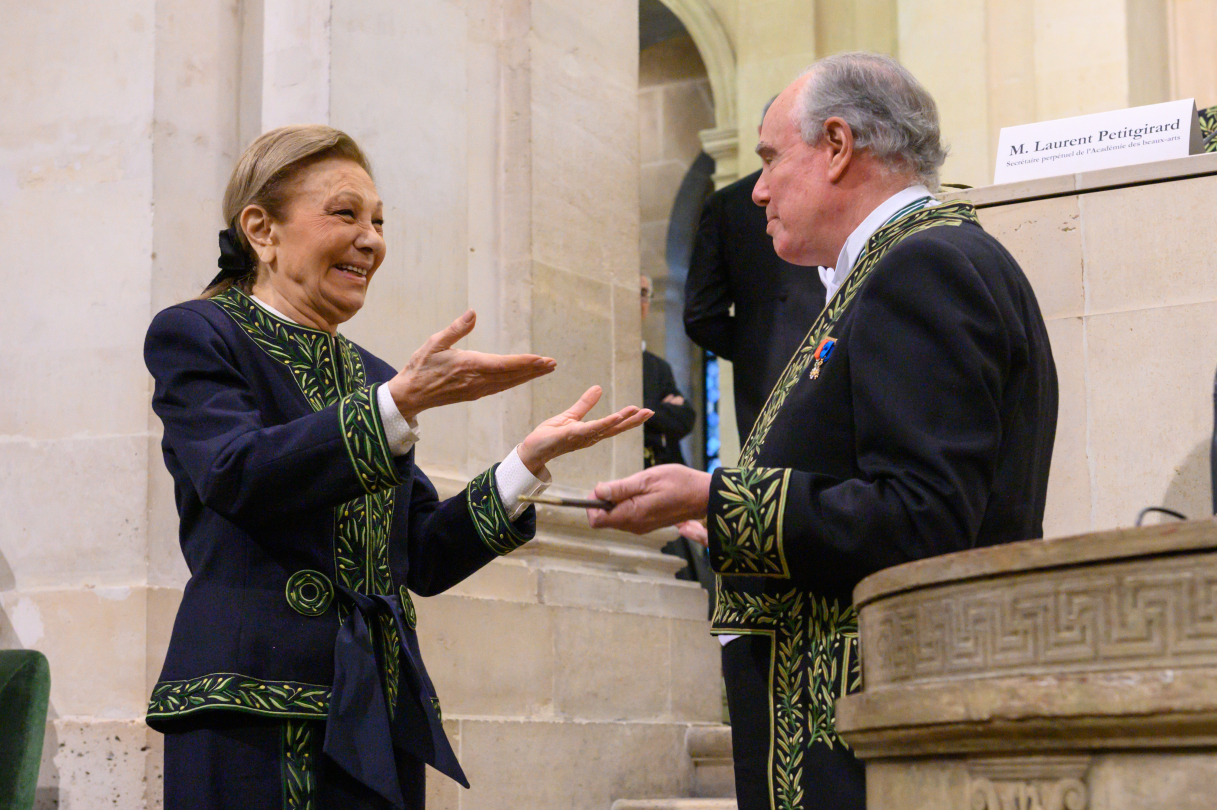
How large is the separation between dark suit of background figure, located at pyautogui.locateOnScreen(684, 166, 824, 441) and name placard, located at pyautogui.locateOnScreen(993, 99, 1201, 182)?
33.2 inches

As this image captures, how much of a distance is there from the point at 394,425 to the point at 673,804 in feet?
8.42

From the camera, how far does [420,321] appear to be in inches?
179

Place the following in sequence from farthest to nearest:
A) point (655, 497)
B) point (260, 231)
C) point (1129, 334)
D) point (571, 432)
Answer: point (1129, 334)
point (260, 231)
point (571, 432)
point (655, 497)

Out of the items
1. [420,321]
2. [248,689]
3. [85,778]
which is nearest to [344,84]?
[420,321]

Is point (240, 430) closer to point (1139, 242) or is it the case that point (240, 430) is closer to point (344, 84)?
point (344, 84)

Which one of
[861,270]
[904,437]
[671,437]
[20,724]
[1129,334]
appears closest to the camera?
[904,437]

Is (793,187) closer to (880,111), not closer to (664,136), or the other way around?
(880,111)

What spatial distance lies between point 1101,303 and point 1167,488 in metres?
0.52

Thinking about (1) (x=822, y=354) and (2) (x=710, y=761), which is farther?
(2) (x=710, y=761)

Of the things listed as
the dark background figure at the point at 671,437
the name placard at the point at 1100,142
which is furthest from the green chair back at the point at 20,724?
the dark background figure at the point at 671,437

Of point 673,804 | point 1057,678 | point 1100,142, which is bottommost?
point 673,804

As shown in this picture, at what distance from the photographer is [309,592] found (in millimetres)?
2412

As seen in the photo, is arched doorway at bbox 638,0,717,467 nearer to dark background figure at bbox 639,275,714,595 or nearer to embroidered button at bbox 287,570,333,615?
dark background figure at bbox 639,275,714,595

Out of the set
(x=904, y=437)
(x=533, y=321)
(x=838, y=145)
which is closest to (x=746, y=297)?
(x=533, y=321)
